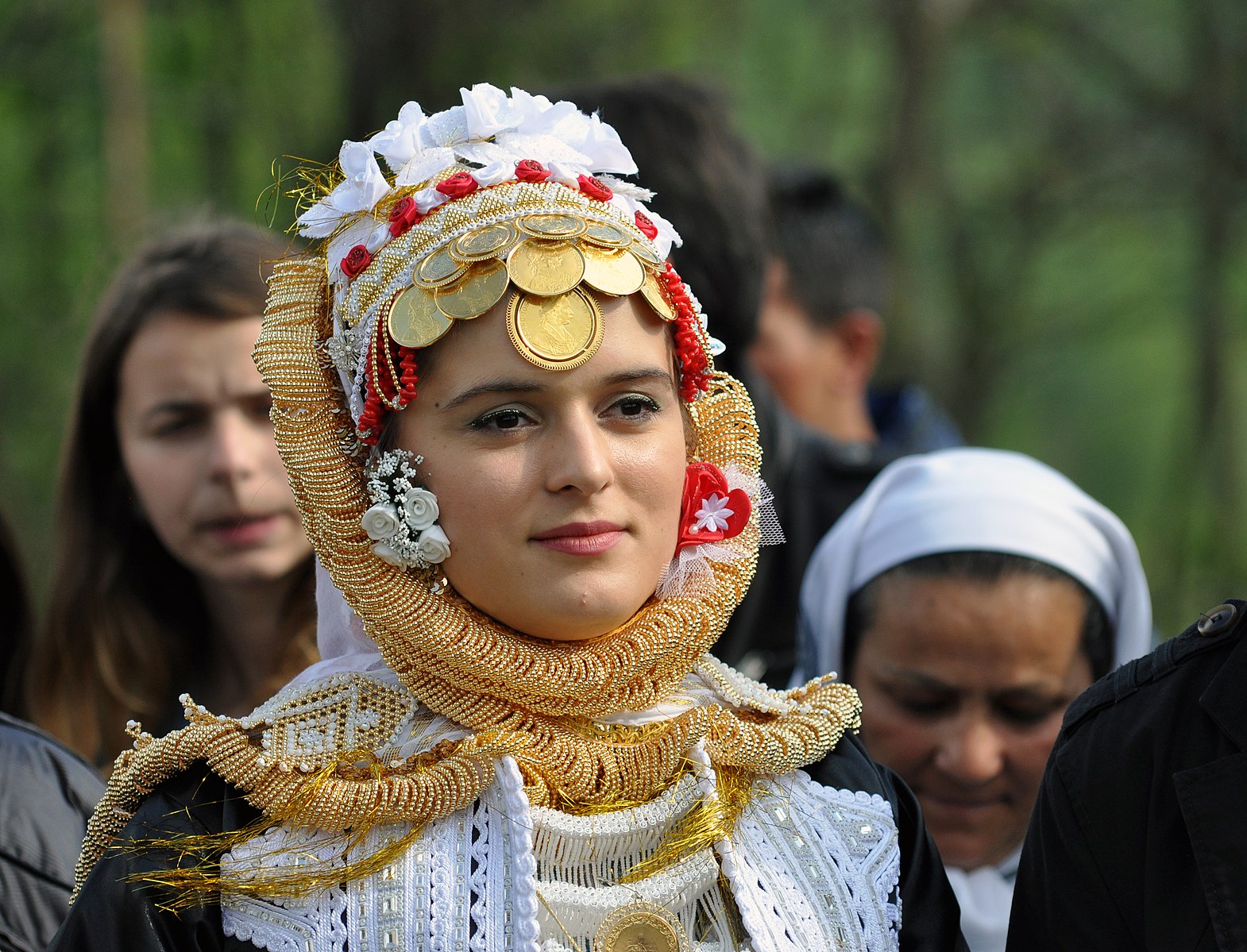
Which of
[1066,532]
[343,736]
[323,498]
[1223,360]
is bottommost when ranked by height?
[343,736]

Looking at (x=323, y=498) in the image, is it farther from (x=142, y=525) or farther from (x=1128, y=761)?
(x=142, y=525)

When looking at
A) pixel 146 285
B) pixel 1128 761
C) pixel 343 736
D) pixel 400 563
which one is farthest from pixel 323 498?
pixel 146 285

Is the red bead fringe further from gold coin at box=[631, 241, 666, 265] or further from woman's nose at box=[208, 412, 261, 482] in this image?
woman's nose at box=[208, 412, 261, 482]

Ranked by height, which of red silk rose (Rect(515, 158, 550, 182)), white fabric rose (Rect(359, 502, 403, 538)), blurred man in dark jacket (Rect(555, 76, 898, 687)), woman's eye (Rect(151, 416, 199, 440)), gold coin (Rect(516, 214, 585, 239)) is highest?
blurred man in dark jacket (Rect(555, 76, 898, 687))

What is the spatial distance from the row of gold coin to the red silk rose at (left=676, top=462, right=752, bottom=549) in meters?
0.36

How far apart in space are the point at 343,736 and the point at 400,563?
0.96ft

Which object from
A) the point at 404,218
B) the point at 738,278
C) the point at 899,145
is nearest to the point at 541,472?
the point at 404,218

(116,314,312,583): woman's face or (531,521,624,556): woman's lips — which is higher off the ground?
(116,314,312,583): woman's face

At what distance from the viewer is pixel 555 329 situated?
2170mm

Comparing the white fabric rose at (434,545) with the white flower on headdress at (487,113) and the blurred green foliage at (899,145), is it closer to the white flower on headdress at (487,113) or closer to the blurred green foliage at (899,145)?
the white flower on headdress at (487,113)

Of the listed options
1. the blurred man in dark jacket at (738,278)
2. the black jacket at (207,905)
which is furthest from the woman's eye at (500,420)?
the blurred man in dark jacket at (738,278)

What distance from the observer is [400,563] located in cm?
224

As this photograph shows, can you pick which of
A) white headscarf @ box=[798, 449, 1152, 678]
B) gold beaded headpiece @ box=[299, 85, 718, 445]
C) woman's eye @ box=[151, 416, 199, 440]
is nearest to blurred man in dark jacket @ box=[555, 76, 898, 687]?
white headscarf @ box=[798, 449, 1152, 678]

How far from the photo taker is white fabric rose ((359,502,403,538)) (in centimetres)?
221
